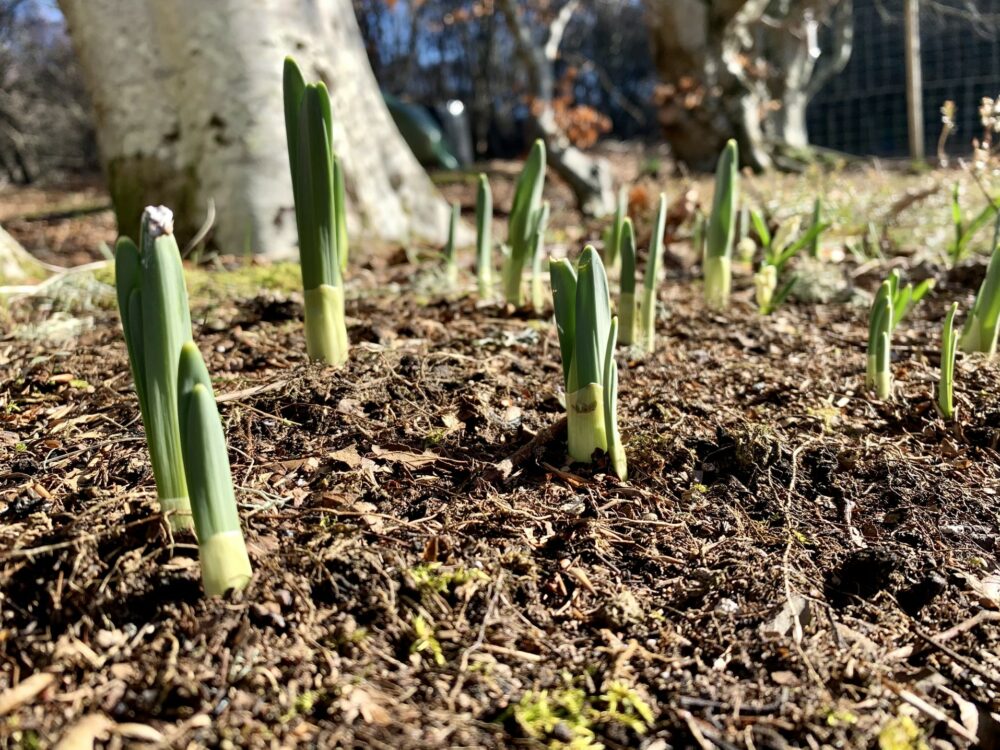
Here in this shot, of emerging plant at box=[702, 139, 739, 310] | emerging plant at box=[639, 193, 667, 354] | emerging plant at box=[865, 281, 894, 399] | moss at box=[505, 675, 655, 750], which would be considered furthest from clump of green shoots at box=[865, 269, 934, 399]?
moss at box=[505, 675, 655, 750]

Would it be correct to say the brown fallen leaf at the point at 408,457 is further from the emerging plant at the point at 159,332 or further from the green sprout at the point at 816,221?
the green sprout at the point at 816,221

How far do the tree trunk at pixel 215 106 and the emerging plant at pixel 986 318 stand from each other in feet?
8.09

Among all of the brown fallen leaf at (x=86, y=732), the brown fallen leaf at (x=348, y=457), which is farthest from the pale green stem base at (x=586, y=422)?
the brown fallen leaf at (x=86, y=732)

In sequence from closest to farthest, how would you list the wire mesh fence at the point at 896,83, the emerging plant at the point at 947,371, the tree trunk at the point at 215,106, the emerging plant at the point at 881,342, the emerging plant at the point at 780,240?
the emerging plant at the point at 947,371
the emerging plant at the point at 881,342
the emerging plant at the point at 780,240
the tree trunk at the point at 215,106
the wire mesh fence at the point at 896,83

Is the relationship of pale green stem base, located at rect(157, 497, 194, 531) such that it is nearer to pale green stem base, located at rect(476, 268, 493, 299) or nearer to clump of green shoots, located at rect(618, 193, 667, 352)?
clump of green shoots, located at rect(618, 193, 667, 352)

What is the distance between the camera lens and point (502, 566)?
4.50ft

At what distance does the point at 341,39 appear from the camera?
12.7 ft

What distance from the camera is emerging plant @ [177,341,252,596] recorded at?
43.4 inches

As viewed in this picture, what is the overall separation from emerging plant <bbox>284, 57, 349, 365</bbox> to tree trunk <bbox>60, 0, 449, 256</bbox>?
165 centimetres

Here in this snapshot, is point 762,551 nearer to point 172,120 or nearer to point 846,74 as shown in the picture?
point 172,120

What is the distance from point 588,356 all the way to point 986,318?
1245 mm

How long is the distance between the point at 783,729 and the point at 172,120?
3.43 metres

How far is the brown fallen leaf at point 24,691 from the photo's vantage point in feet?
3.41

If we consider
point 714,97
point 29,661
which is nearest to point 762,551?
point 29,661
